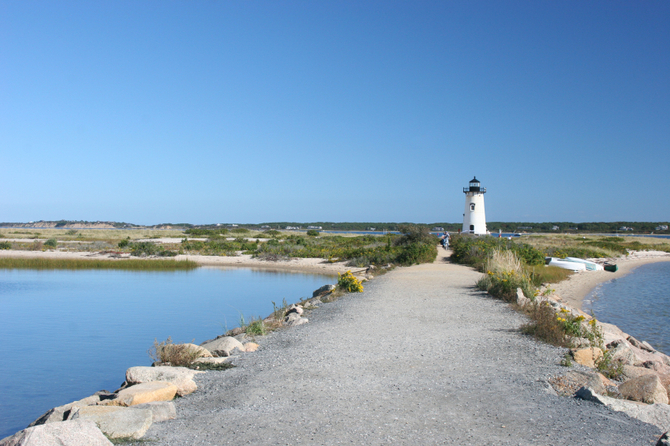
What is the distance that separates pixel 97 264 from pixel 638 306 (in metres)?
30.1

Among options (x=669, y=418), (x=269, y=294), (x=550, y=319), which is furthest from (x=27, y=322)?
(x=669, y=418)

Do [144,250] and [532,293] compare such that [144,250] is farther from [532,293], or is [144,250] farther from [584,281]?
[532,293]

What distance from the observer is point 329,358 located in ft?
23.9

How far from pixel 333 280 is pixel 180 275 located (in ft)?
29.9

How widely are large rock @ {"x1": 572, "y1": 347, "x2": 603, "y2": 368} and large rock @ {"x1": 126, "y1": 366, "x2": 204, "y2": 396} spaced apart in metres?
5.56

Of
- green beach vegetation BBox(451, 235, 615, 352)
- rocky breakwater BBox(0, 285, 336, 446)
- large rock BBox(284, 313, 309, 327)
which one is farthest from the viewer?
large rock BBox(284, 313, 309, 327)

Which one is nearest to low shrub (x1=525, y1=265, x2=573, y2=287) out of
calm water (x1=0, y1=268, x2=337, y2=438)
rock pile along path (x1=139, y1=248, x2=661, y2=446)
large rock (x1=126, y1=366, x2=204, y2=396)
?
calm water (x1=0, y1=268, x2=337, y2=438)

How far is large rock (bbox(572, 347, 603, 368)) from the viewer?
708cm

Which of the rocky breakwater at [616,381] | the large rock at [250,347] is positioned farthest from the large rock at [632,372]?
the large rock at [250,347]

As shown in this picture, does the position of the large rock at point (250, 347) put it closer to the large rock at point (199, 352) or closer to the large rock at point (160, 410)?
the large rock at point (199, 352)

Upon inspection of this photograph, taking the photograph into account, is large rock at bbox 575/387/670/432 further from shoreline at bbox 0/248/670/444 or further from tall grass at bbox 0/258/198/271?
tall grass at bbox 0/258/198/271

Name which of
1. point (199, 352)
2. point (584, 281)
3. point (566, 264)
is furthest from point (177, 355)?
point (566, 264)

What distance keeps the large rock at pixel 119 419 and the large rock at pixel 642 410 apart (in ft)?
15.9

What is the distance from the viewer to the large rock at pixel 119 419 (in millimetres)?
4371
